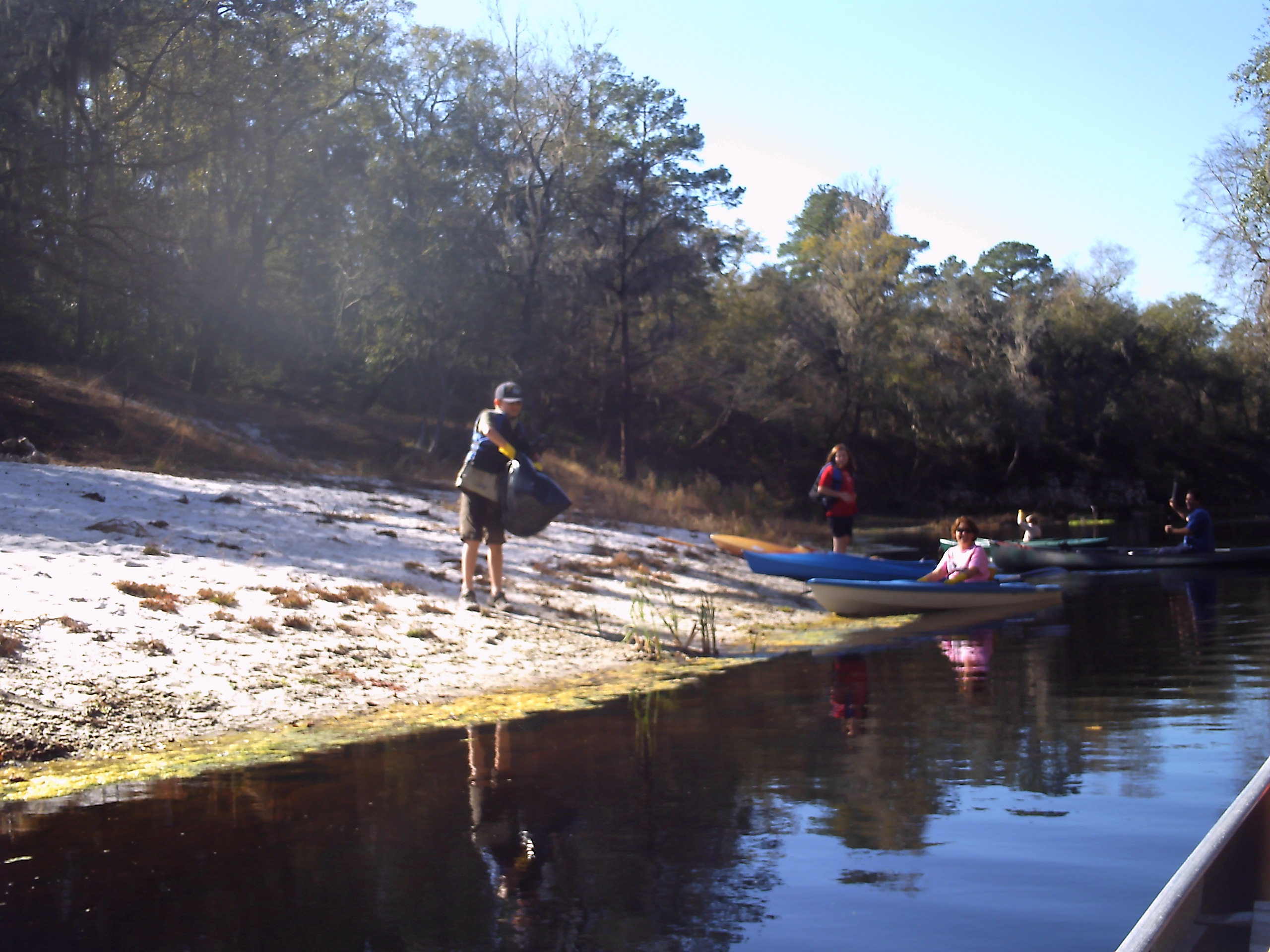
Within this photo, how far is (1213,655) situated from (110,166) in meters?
16.6

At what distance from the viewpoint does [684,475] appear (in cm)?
4156

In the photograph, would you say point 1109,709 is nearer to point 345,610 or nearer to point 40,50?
point 345,610

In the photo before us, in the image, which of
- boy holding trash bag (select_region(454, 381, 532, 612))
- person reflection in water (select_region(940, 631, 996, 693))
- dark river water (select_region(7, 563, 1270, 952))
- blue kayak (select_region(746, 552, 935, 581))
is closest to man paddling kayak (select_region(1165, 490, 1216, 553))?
blue kayak (select_region(746, 552, 935, 581))

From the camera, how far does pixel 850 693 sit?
27.1 feet

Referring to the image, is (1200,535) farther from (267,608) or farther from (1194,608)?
(267,608)

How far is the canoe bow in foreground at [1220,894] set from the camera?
2.89 meters

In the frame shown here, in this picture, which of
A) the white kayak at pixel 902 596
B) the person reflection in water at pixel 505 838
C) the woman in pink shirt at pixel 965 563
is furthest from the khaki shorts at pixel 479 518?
the woman in pink shirt at pixel 965 563

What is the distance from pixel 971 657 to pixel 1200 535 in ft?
37.5

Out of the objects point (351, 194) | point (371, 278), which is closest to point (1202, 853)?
point (371, 278)

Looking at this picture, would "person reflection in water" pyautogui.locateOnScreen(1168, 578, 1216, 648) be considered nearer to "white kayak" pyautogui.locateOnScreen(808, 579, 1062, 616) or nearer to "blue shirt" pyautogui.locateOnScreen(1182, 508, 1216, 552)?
"blue shirt" pyautogui.locateOnScreen(1182, 508, 1216, 552)

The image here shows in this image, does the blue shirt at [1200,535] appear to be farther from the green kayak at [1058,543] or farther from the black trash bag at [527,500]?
the black trash bag at [527,500]

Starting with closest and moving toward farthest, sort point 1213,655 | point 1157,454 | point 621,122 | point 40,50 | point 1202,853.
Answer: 1. point 1202,853
2. point 1213,655
3. point 40,50
4. point 621,122
5. point 1157,454

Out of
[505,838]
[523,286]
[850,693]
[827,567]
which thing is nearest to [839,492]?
[827,567]

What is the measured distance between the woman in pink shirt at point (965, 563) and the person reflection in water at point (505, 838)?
8.00m
